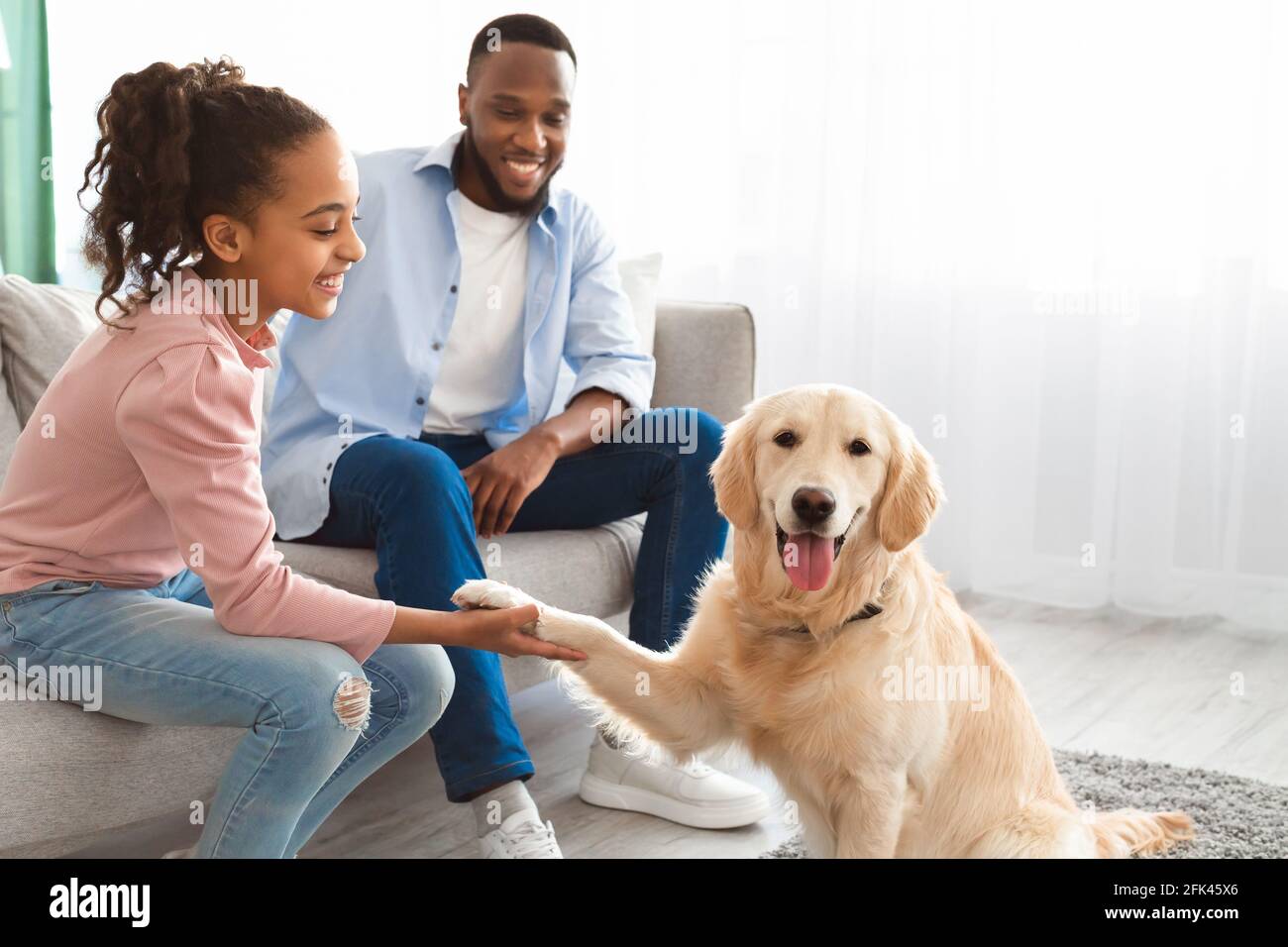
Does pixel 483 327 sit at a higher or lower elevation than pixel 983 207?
lower

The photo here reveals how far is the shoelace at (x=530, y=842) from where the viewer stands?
6.09 ft

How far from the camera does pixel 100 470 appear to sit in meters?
1.47

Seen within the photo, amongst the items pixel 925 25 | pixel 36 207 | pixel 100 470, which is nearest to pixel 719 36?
pixel 925 25

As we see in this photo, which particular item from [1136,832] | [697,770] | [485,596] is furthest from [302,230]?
[1136,832]

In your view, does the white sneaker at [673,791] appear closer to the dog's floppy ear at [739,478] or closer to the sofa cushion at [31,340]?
the dog's floppy ear at [739,478]

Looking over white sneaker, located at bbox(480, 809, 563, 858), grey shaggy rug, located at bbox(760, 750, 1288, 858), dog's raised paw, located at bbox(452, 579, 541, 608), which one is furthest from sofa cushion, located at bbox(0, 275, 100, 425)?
grey shaggy rug, located at bbox(760, 750, 1288, 858)

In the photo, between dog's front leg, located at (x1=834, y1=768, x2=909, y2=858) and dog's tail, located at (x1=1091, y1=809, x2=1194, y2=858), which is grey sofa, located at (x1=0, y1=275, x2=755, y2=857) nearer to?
dog's front leg, located at (x1=834, y1=768, x2=909, y2=858)

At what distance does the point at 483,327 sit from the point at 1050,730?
1585 mm

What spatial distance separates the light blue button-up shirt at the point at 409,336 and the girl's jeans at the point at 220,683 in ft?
2.15

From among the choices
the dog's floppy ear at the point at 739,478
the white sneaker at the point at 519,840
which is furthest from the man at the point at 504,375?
the dog's floppy ear at the point at 739,478

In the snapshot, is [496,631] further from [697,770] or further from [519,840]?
[697,770]

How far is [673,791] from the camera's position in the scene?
2.24 m
